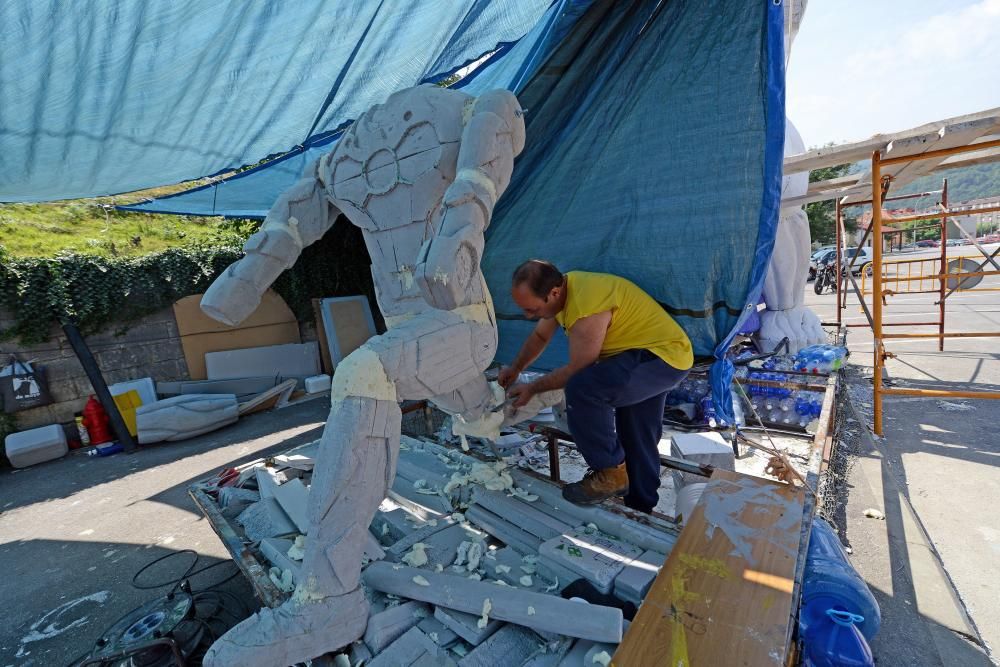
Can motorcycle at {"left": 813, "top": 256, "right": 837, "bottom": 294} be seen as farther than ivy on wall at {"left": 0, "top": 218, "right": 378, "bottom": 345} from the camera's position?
Yes

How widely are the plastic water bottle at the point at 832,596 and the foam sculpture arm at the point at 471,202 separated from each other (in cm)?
157

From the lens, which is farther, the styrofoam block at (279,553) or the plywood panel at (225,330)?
the plywood panel at (225,330)

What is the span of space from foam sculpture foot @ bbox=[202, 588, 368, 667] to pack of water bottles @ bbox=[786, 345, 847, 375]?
174 inches

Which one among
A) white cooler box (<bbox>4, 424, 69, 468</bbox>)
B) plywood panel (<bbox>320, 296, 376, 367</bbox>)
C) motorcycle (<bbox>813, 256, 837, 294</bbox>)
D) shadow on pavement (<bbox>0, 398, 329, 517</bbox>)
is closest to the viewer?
shadow on pavement (<bbox>0, 398, 329, 517</bbox>)

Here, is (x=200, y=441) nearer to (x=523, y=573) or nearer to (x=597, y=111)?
(x=523, y=573)

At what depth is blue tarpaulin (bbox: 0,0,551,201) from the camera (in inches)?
74.2

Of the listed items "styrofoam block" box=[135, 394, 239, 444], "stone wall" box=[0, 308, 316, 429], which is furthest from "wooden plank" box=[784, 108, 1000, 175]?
"stone wall" box=[0, 308, 316, 429]

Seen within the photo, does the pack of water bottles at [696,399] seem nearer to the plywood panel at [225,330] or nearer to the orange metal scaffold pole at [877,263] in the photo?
the orange metal scaffold pole at [877,263]

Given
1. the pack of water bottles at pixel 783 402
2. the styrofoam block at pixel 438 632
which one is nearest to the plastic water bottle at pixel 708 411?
the pack of water bottles at pixel 783 402

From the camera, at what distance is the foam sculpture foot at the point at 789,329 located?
5.34 metres

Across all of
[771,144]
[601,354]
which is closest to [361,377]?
[601,354]

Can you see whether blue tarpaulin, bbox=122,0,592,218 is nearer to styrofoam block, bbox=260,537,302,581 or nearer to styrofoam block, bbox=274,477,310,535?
styrofoam block, bbox=274,477,310,535

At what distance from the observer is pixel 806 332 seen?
5.43 metres

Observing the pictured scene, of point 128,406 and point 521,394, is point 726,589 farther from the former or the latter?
point 128,406
